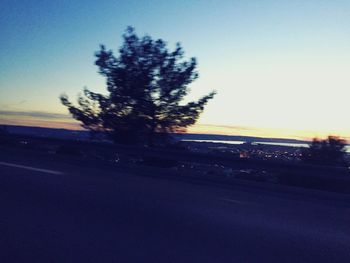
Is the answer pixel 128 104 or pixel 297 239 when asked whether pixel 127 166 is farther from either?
pixel 128 104

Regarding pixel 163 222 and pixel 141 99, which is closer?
pixel 163 222

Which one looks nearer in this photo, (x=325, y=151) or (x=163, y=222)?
(x=163, y=222)

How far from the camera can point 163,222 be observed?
6430 millimetres

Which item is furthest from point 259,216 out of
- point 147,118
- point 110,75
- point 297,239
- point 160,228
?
point 110,75

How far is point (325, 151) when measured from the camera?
18281mm

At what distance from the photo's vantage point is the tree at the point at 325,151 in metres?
17.4

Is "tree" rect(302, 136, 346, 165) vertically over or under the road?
over

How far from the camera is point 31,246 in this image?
5.00 m

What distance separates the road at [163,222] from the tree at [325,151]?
7.68 meters

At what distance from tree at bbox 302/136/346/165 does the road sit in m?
7.68

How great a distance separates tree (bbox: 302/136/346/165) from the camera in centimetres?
1742

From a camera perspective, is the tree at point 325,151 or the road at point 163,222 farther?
the tree at point 325,151

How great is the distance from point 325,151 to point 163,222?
13.6 meters

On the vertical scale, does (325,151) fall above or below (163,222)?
above
